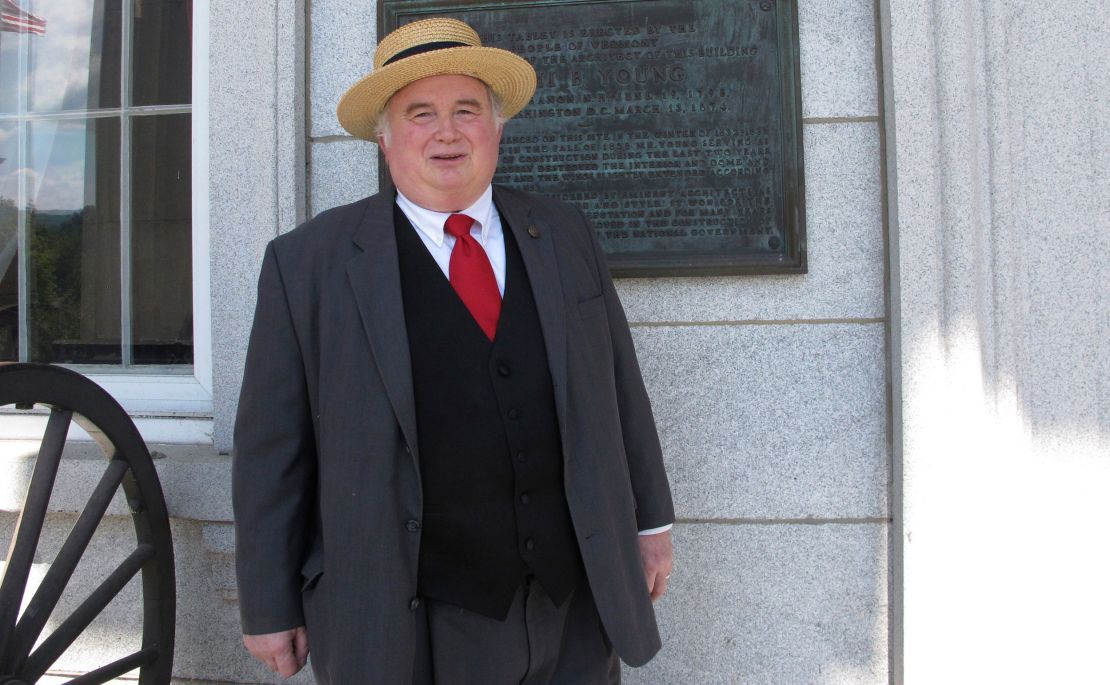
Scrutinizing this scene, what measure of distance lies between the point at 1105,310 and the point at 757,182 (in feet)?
3.49

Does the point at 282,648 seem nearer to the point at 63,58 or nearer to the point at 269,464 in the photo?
the point at 269,464

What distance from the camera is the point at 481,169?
6.49 feet

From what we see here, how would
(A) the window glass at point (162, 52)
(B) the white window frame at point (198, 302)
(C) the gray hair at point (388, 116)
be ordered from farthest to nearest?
(A) the window glass at point (162, 52), (B) the white window frame at point (198, 302), (C) the gray hair at point (388, 116)

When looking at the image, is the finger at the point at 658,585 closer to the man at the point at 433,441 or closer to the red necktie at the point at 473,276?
the man at the point at 433,441

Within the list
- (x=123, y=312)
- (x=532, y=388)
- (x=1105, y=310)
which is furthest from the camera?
(x=123, y=312)

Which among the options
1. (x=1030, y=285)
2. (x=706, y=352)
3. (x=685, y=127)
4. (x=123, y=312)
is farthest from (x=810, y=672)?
(x=123, y=312)

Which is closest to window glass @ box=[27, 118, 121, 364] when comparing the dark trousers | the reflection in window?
the reflection in window

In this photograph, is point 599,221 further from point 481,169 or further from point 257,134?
point 257,134

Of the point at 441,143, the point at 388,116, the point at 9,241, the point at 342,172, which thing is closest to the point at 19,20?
the point at 9,241

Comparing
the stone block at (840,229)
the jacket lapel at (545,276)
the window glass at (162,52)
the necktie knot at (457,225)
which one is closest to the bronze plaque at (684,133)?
the stone block at (840,229)

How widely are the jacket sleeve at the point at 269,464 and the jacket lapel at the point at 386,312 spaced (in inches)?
7.0

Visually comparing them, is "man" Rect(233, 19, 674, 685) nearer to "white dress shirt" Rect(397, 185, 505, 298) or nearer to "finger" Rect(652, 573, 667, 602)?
"white dress shirt" Rect(397, 185, 505, 298)

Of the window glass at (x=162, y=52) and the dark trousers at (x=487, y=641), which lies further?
the window glass at (x=162, y=52)

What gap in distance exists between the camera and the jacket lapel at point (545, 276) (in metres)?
1.83
